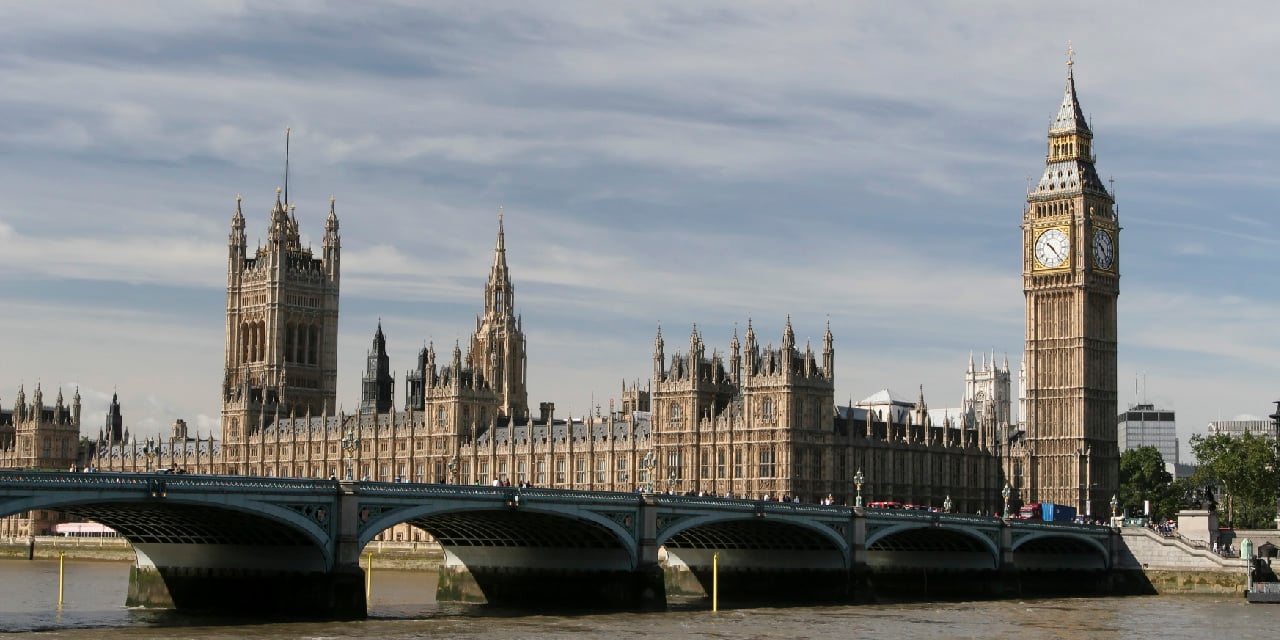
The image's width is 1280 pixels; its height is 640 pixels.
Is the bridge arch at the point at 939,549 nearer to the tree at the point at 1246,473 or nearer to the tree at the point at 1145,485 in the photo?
the tree at the point at 1246,473

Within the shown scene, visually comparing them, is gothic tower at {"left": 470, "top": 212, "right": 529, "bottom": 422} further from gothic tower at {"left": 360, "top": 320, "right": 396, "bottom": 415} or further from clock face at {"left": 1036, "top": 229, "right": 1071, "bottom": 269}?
clock face at {"left": 1036, "top": 229, "right": 1071, "bottom": 269}

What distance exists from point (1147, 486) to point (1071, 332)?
25518mm

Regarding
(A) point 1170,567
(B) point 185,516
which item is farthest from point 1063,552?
(B) point 185,516

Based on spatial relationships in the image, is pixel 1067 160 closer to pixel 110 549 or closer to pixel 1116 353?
pixel 1116 353

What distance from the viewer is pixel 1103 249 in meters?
153

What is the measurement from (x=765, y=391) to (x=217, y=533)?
2553 inches

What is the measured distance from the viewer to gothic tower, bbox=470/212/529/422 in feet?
605

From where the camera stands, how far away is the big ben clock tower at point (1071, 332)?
494 feet

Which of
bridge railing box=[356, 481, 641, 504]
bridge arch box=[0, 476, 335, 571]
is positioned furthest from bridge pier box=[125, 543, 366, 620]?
bridge railing box=[356, 481, 641, 504]

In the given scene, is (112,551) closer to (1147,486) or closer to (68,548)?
(68,548)

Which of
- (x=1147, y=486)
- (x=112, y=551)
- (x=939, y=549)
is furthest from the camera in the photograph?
(x=1147, y=486)

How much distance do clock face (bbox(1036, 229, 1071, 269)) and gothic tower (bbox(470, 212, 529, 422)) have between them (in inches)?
2087

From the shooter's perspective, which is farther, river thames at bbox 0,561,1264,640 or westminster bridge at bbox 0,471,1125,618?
westminster bridge at bbox 0,471,1125,618

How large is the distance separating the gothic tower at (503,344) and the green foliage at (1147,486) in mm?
54088
